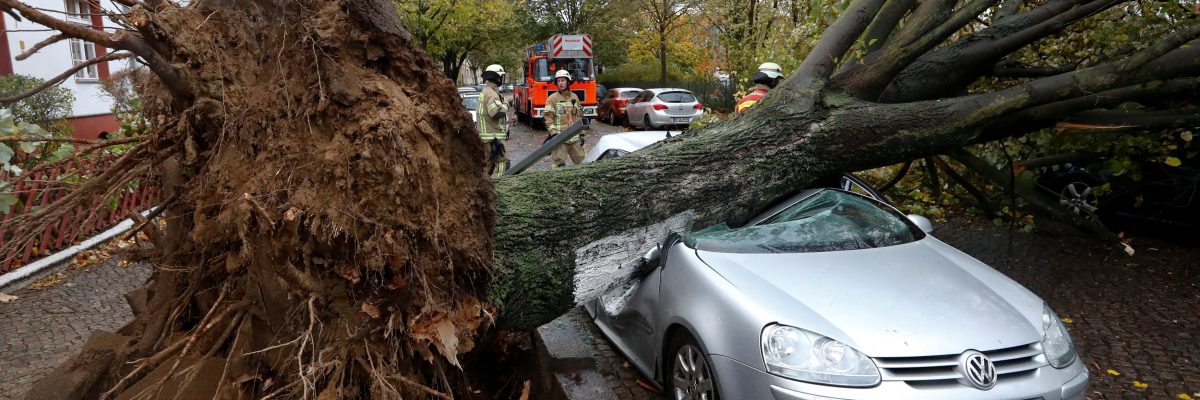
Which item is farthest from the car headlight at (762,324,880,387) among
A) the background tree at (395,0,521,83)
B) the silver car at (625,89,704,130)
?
the background tree at (395,0,521,83)

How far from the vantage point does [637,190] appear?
427cm

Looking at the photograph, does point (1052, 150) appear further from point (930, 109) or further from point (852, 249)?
point (852, 249)

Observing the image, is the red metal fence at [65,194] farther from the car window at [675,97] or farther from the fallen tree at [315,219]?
the car window at [675,97]

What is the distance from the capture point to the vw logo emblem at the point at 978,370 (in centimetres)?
305

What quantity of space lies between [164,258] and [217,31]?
112 cm

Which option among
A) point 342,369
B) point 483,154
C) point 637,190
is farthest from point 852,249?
point 342,369

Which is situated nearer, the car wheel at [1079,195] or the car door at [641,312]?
the car door at [641,312]

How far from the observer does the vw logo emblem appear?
10.0 ft

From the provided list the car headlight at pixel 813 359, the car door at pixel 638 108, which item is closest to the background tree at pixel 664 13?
the car door at pixel 638 108

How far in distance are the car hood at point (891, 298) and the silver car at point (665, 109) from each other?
18.1 m

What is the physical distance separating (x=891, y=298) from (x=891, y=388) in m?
0.57

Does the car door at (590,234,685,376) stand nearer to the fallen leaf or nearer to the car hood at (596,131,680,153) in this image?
the fallen leaf

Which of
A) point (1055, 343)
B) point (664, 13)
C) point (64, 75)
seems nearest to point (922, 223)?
point (1055, 343)

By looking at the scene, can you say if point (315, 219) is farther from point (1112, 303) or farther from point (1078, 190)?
point (1078, 190)
